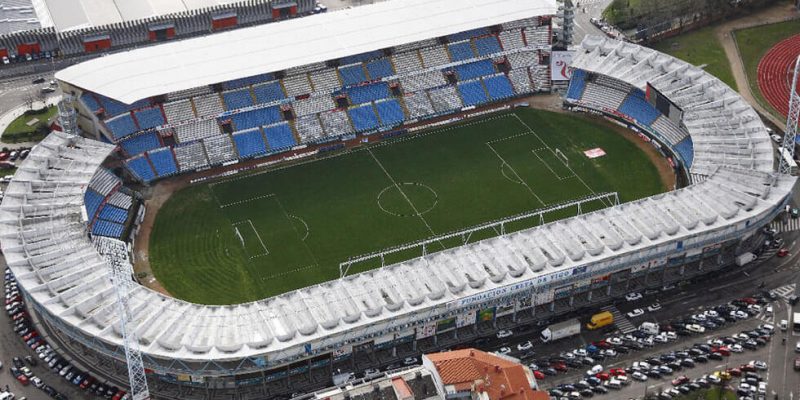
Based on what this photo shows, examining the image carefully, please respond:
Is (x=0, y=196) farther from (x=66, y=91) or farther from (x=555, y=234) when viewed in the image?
(x=555, y=234)

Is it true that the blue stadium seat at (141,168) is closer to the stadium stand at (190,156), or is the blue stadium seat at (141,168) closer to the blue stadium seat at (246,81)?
the stadium stand at (190,156)

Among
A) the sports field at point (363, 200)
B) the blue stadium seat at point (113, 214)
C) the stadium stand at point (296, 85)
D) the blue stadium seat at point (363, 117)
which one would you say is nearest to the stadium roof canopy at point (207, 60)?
the stadium stand at point (296, 85)

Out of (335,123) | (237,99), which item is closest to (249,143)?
(237,99)

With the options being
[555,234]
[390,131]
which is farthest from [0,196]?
[555,234]

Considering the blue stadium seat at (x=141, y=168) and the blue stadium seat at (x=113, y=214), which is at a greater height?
the blue stadium seat at (x=141, y=168)

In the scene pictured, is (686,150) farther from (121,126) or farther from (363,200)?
(121,126)

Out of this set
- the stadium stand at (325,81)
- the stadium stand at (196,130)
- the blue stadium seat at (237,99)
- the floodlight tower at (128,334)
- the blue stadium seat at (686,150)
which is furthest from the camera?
the stadium stand at (325,81)
